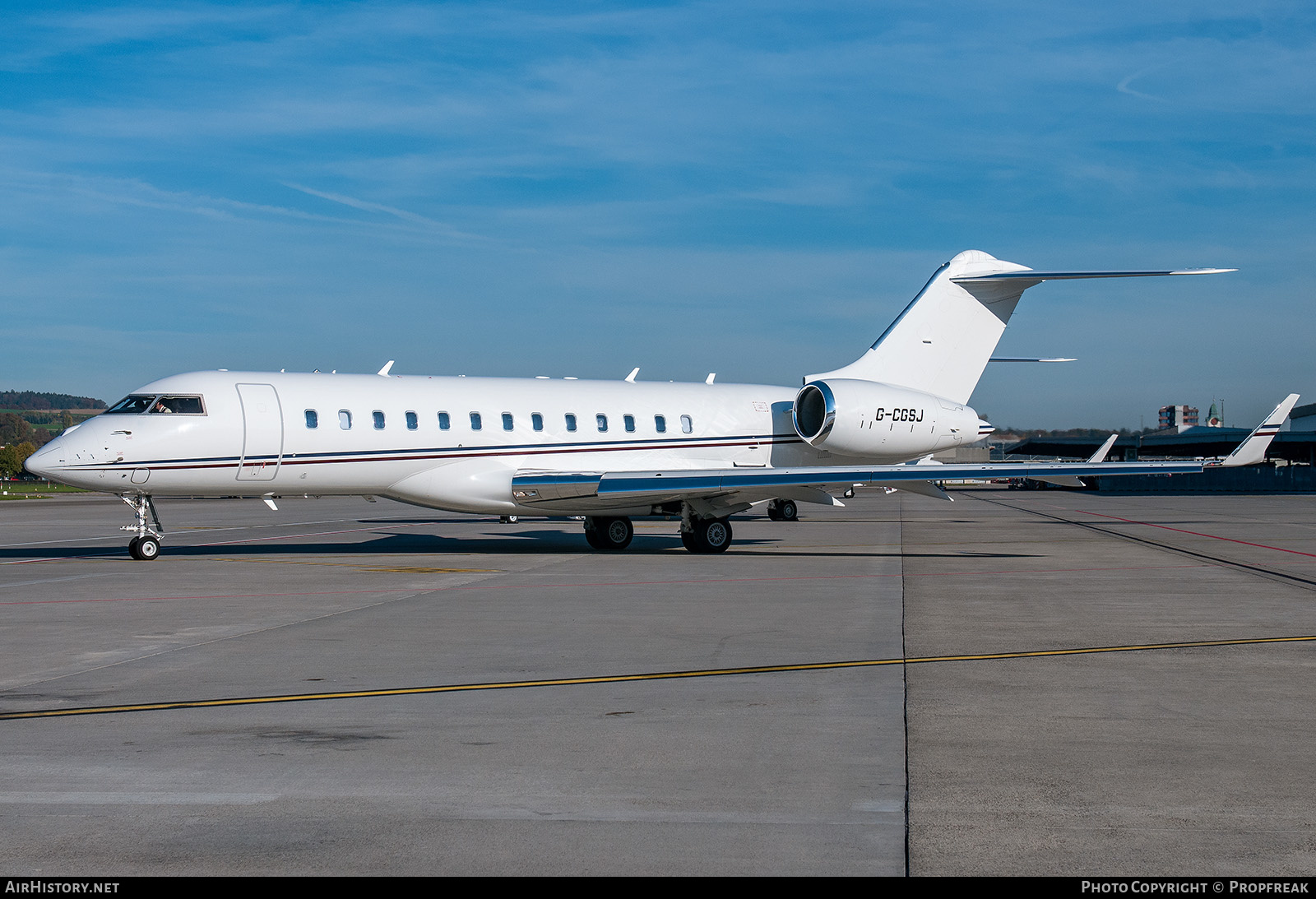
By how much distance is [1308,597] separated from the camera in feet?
46.1

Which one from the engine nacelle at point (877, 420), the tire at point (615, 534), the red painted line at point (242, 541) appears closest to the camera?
the red painted line at point (242, 541)

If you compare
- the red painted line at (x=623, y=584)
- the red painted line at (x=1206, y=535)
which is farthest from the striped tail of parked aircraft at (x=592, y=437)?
the red painted line at (x=1206, y=535)

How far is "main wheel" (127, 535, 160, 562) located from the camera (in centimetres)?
1978

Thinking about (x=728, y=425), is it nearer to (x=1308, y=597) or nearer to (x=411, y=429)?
(x=411, y=429)

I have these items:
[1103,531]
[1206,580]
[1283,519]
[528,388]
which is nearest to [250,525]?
[528,388]

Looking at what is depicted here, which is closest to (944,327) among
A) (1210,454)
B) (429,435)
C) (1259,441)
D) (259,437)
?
(1259,441)

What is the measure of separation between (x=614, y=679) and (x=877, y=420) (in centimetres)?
1508

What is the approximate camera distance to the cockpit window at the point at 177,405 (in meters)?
19.0

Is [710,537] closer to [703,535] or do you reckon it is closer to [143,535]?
[703,535]

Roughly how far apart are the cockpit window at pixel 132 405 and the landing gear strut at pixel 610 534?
339 inches

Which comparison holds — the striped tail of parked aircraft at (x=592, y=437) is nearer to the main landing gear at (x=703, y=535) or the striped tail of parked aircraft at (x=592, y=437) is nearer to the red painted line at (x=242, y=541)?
the main landing gear at (x=703, y=535)

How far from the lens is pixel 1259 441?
23109 mm

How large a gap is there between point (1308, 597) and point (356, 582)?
41.1 ft
